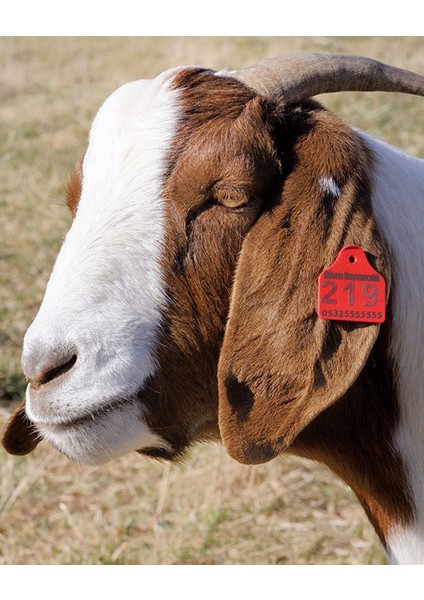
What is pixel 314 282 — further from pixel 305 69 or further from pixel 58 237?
pixel 58 237

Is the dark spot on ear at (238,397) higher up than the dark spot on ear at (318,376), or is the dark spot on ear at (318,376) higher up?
the dark spot on ear at (318,376)

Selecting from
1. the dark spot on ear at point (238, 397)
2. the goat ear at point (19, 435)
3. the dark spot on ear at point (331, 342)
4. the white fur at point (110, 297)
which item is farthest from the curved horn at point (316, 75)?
the goat ear at point (19, 435)

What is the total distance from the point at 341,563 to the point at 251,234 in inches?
91.2

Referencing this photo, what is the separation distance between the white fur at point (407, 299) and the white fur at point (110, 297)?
0.63m

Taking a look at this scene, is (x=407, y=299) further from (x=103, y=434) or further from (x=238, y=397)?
(x=103, y=434)

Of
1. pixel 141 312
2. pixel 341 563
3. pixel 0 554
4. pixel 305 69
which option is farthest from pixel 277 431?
pixel 0 554

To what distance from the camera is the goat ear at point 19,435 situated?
277 cm

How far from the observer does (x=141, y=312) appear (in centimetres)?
230

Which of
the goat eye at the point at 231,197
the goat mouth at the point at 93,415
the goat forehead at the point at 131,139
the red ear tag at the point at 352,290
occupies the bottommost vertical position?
the goat mouth at the point at 93,415

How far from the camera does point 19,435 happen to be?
281 centimetres

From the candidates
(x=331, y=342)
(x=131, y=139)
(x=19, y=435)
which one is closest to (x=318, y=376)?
(x=331, y=342)

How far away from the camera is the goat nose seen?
2.22 meters

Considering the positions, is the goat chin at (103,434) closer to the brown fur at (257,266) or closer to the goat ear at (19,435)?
the brown fur at (257,266)

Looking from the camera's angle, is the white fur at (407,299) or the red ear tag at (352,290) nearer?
the red ear tag at (352,290)
